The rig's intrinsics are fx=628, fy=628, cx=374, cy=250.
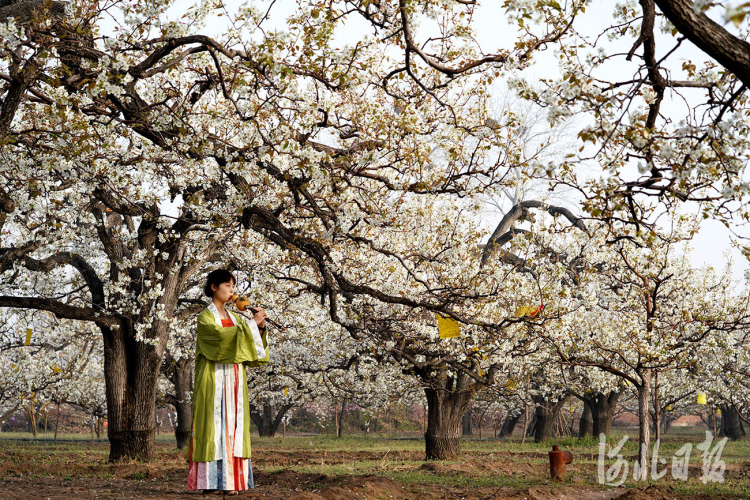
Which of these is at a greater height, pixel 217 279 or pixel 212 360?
pixel 217 279

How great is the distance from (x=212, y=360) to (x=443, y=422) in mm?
8873

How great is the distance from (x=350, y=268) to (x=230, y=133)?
9.52 ft

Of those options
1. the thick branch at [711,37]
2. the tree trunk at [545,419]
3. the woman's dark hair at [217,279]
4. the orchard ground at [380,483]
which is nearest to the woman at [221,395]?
the woman's dark hair at [217,279]

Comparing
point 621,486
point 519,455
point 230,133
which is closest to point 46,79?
point 230,133

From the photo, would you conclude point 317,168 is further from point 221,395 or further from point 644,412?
point 644,412

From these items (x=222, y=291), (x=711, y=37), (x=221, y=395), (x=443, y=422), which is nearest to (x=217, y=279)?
(x=222, y=291)

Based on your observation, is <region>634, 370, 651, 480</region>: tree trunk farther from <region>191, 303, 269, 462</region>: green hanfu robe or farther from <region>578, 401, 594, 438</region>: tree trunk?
<region>578, 401, 594, 438</region>: tree trunk

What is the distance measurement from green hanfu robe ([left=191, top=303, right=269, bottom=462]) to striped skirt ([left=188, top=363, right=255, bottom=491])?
4 centimetres

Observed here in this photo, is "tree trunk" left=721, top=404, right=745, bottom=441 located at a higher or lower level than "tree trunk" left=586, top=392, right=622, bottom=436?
lower

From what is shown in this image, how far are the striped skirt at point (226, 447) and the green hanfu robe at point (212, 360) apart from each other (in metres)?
0.04

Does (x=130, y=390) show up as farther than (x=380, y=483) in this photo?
Yes

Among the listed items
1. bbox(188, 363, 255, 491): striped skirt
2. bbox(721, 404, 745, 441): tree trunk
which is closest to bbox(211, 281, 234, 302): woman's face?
bbox(188, 363, 255, 491): striped skirt

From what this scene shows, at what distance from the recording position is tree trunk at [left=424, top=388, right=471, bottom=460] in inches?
536

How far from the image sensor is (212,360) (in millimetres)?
5863
